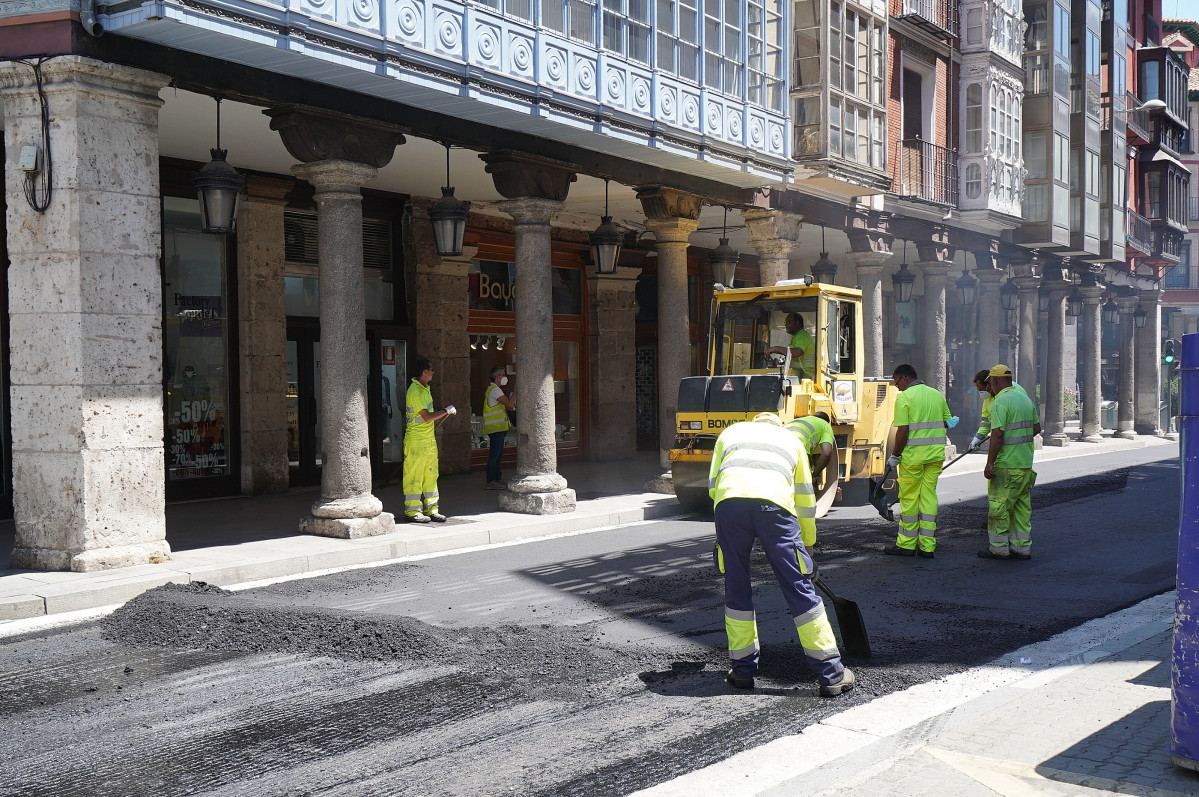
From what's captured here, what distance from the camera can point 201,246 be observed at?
47.2 feet

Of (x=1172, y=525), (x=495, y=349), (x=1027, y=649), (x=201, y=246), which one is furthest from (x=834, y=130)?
(x=1027, y=649)

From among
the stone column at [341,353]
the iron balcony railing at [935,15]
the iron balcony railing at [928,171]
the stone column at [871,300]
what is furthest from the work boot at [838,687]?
the iron balcony railing at [935,15]

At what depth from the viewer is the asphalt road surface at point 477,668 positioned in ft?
15.8

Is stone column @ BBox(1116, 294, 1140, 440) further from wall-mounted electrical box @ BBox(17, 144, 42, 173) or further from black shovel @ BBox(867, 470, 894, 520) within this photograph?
wall-mounted electrical box @ BBox(17, 144, 42, 173)

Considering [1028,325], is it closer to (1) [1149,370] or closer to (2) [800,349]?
(1) [1149,370]

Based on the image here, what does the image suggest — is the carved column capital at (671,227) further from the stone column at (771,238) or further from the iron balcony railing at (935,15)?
the iron balcony railing at (935,15)

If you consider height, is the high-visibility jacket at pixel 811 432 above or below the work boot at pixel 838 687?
above

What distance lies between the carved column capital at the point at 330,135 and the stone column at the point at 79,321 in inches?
67.5

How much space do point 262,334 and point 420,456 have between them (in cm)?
376

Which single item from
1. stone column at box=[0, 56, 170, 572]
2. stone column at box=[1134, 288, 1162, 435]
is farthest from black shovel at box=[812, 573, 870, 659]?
Answer: stone column at box=[1134, 288, 1162, 435]

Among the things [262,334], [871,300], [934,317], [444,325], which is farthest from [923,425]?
[934,317]

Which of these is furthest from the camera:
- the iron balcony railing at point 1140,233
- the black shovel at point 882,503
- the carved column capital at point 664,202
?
the iron balcony railing at point 1140,233

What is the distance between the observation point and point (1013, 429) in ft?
34.0

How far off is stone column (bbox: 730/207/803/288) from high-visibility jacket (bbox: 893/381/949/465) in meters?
7.23
